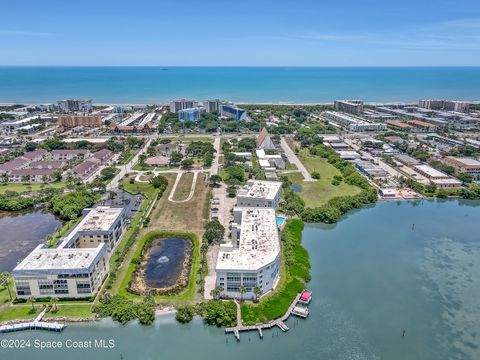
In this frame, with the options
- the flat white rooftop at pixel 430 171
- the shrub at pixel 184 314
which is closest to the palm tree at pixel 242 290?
the shrub at pixel 184 314

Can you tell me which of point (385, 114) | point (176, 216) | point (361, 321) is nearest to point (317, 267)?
point (361, 321)

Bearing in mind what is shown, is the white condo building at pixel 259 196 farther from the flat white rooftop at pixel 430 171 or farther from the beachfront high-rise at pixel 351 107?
the beachfront high-rise at pixel 351 107

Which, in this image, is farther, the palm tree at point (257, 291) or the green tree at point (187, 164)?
the green tree at point (187, 164)

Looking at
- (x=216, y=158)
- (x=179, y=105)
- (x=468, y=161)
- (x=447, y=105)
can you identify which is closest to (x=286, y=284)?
(x=216, y=158)

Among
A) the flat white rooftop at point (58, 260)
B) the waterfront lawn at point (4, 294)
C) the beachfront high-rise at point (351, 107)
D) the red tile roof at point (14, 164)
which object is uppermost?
the beachfront high-rise at point (351, 107)

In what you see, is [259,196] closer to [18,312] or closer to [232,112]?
[18,312]

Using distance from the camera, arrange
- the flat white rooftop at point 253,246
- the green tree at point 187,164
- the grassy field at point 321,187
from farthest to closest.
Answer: the green tree at point 187,164
the grassy field at point 321,187
the flat white rooftop at point 253,246

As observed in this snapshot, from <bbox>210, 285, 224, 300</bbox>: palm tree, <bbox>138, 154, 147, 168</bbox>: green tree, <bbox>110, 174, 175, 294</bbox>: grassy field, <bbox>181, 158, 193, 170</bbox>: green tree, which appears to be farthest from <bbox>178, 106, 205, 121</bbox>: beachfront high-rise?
<bbox>210, 285, 224, 300</bbox>: palm tree

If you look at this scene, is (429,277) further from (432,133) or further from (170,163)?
(432,133)
